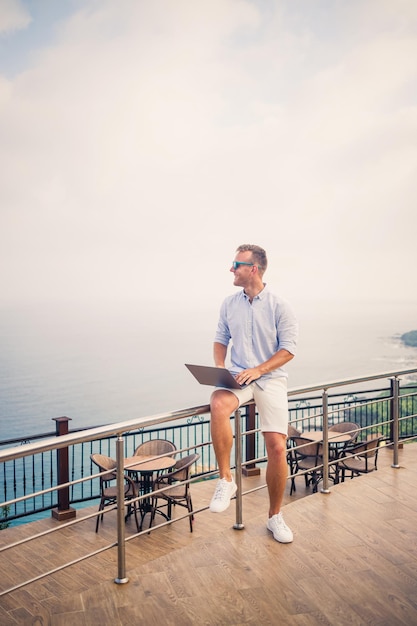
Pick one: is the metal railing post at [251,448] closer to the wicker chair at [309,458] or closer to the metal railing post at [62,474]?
the wicker chair at [309,458]

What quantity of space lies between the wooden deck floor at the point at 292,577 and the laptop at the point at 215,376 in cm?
94

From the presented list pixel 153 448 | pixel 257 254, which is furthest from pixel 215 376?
pixel 153 448

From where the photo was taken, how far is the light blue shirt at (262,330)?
3008 millimetres

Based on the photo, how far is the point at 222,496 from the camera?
2.90 m

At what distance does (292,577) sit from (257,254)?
1.73m

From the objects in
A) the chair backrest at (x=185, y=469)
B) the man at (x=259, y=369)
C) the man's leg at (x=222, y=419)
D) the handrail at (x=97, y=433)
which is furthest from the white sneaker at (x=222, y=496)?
the chair backrest at (x=185, y=469)

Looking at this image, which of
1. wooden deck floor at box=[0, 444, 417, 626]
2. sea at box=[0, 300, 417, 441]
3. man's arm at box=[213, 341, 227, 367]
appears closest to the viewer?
wooden deck floor at box=[0, 444, 417, 626]

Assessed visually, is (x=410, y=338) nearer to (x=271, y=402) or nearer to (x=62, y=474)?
(x=62, y=474)

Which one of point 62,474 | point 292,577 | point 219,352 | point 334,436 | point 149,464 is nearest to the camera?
A: point 292,577

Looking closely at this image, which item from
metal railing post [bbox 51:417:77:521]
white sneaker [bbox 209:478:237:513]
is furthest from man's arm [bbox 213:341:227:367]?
metal railing post [bbox 51:417:77:521]

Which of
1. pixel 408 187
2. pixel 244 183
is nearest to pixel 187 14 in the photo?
pixel 244 183

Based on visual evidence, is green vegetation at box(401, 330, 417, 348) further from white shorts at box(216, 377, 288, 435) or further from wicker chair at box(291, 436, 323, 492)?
white shorts at box(216, 377, 288, 435)

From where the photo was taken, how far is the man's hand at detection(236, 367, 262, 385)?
2.87 m

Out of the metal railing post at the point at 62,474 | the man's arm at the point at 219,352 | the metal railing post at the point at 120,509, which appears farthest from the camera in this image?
the metal railing post at the point at 62,474
